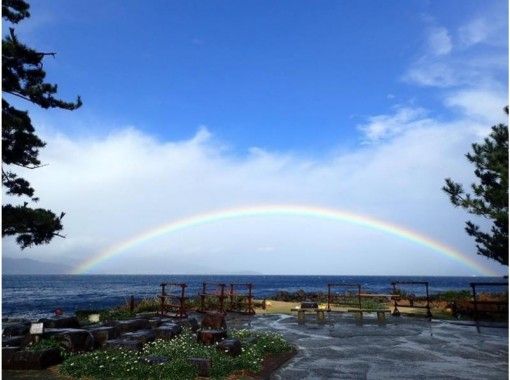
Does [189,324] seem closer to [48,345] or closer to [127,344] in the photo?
[127,344]

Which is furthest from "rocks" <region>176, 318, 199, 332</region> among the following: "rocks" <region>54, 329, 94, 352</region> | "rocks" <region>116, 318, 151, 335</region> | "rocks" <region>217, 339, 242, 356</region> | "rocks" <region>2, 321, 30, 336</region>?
"rocks" <region>2, 321, 30, 336</region>

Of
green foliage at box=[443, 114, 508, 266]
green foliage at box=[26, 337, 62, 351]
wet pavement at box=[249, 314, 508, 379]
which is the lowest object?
wet pavement at box=[249, 314, 508, 379]

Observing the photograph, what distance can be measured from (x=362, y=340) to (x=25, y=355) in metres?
9.98

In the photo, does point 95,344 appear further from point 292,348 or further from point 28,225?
point 292,348

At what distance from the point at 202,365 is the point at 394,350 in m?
6.04

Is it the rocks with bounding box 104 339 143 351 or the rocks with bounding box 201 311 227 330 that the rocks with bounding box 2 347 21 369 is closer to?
the rocks with bounding box 104 339 143 351

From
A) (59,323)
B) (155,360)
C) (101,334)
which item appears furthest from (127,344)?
(59,323)

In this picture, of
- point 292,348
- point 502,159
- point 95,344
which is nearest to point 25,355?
point 95,344

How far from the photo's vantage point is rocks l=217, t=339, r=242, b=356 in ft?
35.9

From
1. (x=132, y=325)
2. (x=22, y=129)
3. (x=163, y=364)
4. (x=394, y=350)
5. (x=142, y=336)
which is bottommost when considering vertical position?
(x=394, y=350)

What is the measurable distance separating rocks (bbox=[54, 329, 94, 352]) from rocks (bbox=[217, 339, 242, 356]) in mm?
3610

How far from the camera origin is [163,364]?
9.32m

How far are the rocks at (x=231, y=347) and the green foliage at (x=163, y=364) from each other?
0.39 feet

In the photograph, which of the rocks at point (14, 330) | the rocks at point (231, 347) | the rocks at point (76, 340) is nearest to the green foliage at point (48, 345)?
the rocks at point (76, 340)
